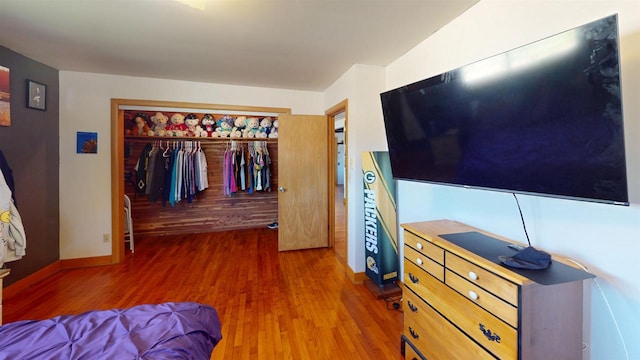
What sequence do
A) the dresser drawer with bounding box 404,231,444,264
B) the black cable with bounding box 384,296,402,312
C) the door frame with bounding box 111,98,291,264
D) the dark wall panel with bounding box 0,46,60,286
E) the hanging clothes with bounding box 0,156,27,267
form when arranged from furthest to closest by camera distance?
the door frame with bounding box 111,98,291,264 → the dark wall panel with bounding box 0,46,60,286 → the black cable with bounding box 384,296,402,312 → the hanging clothes with bounding box 0,156,27,267 → the dresser drawer with bounding box 404,231,444,264

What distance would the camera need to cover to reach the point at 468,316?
1.15 meters

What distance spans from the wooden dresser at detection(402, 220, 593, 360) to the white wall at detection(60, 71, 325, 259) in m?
3.34

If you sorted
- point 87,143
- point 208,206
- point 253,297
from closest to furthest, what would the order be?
point 253,297 < point 87,143 < point 208,206

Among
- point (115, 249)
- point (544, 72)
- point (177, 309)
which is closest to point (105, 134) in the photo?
point (115, 249)

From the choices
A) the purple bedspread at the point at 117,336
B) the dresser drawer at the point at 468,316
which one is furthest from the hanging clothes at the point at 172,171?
the dresser drawer at the point at 468,316

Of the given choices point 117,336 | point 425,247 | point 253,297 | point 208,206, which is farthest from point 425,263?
point 208,206

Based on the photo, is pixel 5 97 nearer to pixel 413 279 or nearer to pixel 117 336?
Result: pixel 117 336

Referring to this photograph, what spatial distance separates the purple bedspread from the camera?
2.82ft

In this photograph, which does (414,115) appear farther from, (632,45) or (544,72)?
(632,45)

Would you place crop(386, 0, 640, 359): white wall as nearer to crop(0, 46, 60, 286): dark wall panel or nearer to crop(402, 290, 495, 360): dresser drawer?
crop(402, 290, 495, 360): dresser drawer

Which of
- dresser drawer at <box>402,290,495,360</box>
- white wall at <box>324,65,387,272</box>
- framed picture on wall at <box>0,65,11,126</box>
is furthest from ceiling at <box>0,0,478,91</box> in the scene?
dresser drawer at <box>402,290,495,360</box>

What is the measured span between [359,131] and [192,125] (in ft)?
9.13

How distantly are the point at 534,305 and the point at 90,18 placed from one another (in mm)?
2928

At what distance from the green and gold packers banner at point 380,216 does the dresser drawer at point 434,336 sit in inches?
28.7
